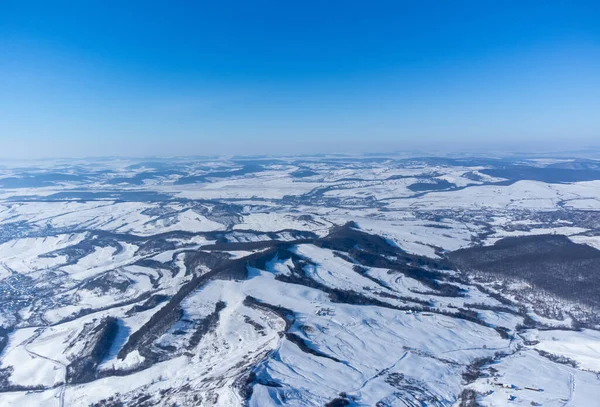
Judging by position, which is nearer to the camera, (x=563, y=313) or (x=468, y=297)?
(x=563, y=313)

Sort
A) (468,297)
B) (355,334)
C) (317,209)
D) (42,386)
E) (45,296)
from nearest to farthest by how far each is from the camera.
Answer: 1. (42,386)
2. (355,334)
3. (468,297)
4. (45,296)
5. (317,209)

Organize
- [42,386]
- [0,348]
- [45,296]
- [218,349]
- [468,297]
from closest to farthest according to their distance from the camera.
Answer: [42,386]
[218,349]
[0,348]
[468,297]
[45,296]

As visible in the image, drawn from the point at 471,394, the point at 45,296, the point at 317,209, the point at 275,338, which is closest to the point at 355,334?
the point at 275,338

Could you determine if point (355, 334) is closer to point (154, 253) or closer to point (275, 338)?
point (275, 338)

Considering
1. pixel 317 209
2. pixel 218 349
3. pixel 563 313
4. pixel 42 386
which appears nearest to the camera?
pixel 42 386

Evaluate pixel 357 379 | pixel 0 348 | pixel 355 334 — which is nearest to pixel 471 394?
pixel 357 379

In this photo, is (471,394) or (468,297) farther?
(468,297)

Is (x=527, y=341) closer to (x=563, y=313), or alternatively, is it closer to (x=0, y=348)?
(x=563, y=313)
